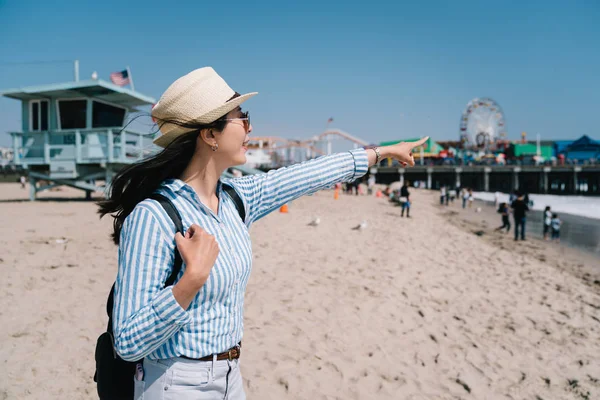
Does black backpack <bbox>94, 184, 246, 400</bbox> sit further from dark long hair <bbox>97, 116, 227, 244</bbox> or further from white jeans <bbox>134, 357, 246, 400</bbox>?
dark long hair <bbox>97, 116, 227, 244</bbox>

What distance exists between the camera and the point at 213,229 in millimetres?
1360

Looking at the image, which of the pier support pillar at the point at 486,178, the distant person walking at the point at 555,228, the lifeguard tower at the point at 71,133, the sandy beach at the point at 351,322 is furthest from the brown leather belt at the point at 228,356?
the pier support pillar at the point at 486,178

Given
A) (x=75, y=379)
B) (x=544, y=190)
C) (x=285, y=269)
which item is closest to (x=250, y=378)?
(x=75, y=379)

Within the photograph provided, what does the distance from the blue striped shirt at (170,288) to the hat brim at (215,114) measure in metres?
0.15

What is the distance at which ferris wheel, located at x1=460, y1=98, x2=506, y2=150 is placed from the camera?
62625 millimetres

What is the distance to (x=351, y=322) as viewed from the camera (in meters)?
4.78

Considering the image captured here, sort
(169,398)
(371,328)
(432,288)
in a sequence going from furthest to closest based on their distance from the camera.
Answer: (432,288)
(371,328)
(169,398)

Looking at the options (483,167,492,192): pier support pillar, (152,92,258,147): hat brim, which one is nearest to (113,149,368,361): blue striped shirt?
(152,92,258,147): hat brim

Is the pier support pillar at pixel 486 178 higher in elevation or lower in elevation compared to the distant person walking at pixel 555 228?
higher

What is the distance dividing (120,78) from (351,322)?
45.4 ft

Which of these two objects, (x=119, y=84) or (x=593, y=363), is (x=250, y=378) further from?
(x=119, y=84)

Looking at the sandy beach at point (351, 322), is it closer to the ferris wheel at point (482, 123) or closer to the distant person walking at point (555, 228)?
the distant person walking at point (555, 228)

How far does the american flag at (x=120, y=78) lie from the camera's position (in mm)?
14961

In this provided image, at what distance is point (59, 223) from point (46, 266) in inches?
153
